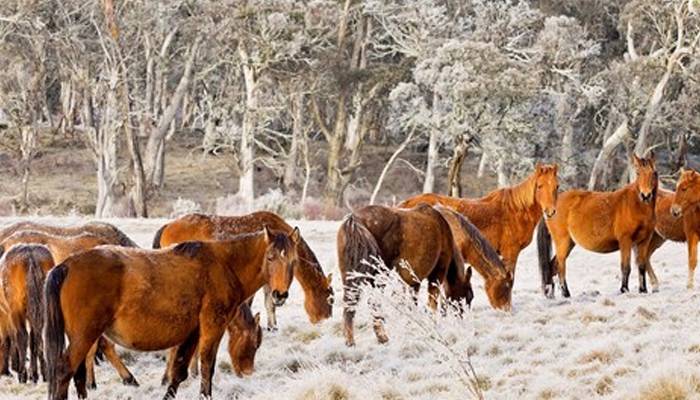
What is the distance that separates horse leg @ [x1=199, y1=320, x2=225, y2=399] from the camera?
967 centimetres

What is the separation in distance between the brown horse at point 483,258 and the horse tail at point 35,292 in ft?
16.2

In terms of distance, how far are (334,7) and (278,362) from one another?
34.7 meters

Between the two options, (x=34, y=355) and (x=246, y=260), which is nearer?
(x=246, y=260)

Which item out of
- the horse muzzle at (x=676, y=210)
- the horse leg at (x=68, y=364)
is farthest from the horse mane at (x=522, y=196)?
the horse leg at (x=68, y=364)

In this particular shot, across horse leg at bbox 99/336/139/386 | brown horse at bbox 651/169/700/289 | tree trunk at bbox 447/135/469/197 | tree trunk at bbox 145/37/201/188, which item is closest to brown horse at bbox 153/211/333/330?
horse leg at bbox 99/336/139/386

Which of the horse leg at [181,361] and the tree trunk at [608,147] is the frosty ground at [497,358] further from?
the tree trunk at [608,147]

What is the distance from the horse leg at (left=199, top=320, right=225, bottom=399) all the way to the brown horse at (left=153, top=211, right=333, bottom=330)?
2672 millimetres

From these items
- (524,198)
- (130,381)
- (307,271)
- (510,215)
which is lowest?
(130,381)

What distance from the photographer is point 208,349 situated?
9695 millimetres

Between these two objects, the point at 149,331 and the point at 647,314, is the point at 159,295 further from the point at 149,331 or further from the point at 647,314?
the point at 647,314

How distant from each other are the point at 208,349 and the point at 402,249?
3315 millimetres

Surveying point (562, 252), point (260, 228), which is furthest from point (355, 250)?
point (562, 252)

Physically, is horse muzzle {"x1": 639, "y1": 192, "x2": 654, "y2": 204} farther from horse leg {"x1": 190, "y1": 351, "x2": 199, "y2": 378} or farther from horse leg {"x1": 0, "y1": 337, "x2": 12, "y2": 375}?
horse leg {"x1": 0, "y1": 337, "x2": 12, "y2": 375}

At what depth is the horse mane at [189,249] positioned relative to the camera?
32.2ft
